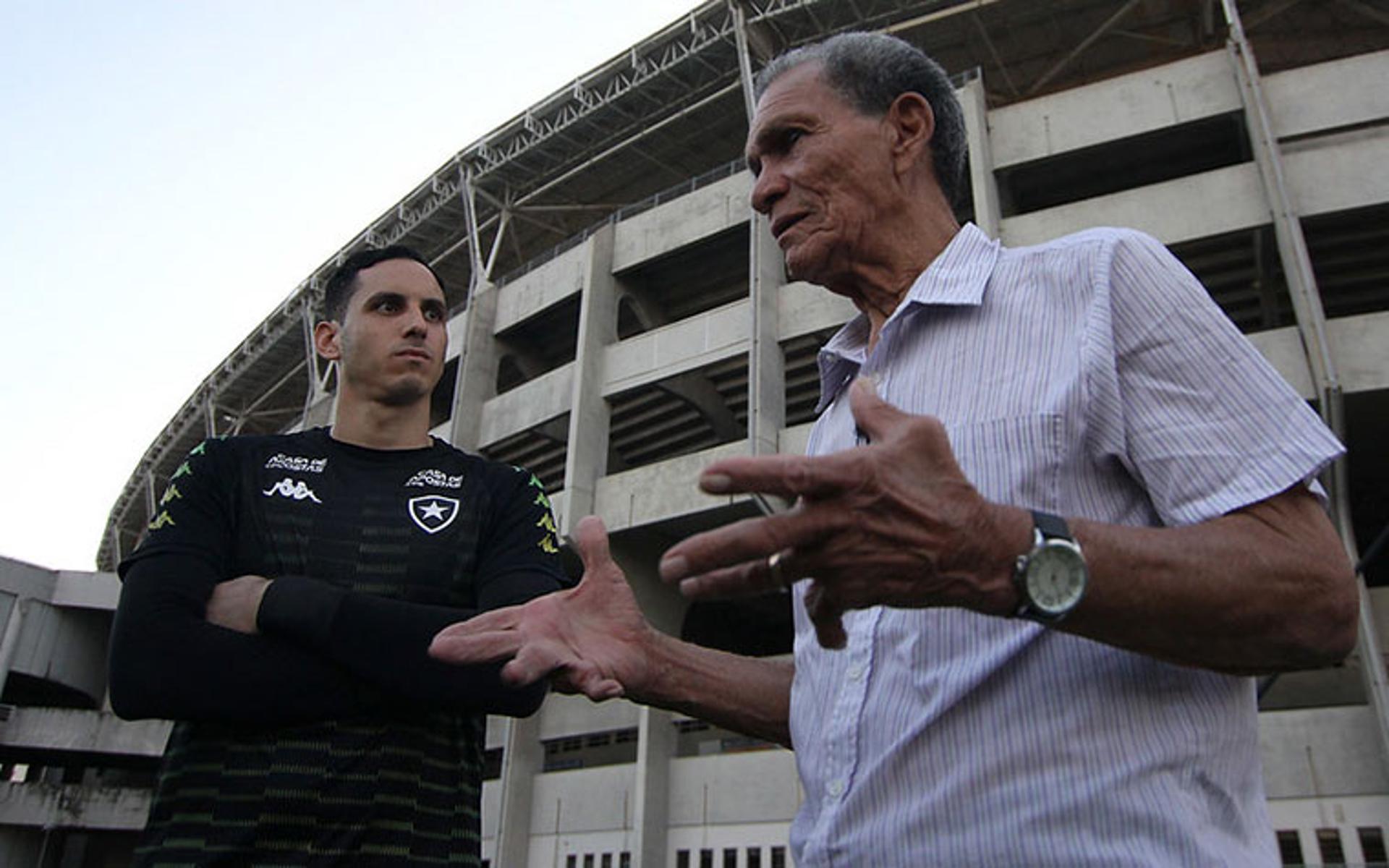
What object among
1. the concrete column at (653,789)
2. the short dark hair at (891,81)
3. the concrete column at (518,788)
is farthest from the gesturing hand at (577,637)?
the concrete column at (518,788)

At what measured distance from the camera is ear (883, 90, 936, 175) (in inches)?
87.9

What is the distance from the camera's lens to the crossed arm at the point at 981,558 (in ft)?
3.76

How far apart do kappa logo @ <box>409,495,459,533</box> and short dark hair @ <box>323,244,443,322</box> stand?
38.2 inches

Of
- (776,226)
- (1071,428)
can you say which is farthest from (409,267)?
(1071,428)

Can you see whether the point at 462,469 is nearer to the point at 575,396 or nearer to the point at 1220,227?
the point at 1220,227

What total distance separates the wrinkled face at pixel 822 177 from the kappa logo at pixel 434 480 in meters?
1.18

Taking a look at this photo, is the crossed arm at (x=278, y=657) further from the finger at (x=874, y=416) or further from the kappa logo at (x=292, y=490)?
the finger at (x=874, y=416)

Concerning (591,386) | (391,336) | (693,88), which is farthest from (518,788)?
(391,336)

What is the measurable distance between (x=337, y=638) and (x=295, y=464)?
0.67m

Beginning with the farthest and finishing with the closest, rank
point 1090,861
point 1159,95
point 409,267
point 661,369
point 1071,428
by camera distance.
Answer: point 661,369
point 1159,95
point 409,267
point 1071,428
point 1090,861

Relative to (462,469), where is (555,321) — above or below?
above

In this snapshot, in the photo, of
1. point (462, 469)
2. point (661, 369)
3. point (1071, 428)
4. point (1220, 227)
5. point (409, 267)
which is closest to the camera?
point (1071, 428)

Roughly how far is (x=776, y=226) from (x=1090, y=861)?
148cm

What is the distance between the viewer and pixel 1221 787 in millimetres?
1389
